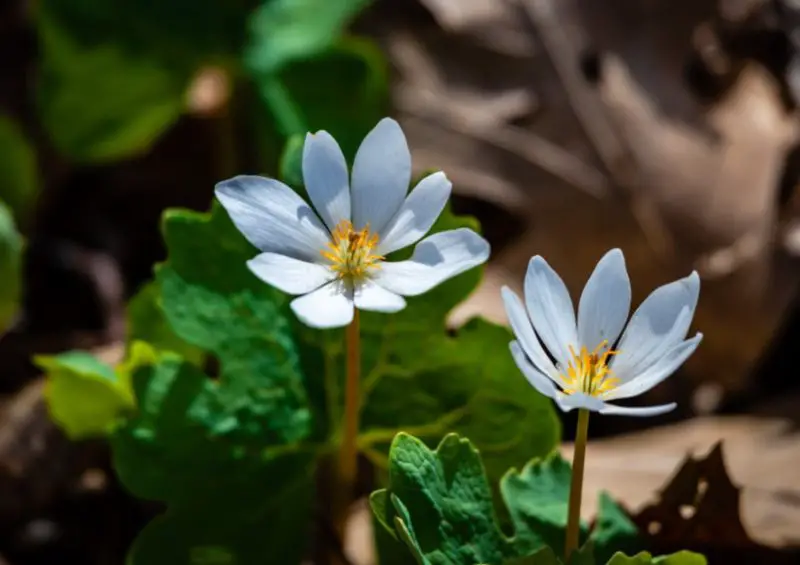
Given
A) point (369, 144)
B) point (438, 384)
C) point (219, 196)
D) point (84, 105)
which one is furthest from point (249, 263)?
point (84, 105)

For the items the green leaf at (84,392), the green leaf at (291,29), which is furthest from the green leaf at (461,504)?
the green leaf at (291,29)

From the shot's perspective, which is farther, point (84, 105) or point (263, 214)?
point (84, 105)

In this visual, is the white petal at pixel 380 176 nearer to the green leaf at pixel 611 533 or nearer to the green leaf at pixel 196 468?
the green leaf at pixel 196 468

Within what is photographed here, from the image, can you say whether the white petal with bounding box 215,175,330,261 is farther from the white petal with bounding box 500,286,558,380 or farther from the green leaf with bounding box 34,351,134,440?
the green leaf with bounding box 34,351,134,440

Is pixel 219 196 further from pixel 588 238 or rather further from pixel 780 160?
pixel 780 160

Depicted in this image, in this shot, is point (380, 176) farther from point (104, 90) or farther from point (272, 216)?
point (104, 90)
